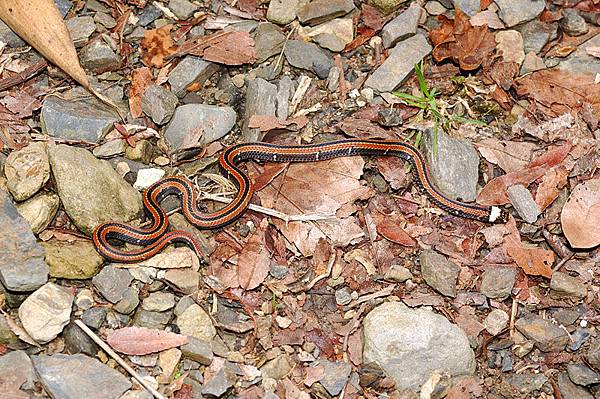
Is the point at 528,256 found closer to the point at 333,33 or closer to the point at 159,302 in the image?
the point at 333,33

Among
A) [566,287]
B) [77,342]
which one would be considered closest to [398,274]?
[566,287]

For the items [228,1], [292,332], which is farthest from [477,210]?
[228,1]

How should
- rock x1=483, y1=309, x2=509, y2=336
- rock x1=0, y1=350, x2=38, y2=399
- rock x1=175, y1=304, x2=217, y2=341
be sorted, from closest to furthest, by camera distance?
rock x1=0, y1=350, x2=38, y2=399, rock x1=175, y1=304, x2=217, y2=341, rock x1=483, y1=309, x2=509, y2=336

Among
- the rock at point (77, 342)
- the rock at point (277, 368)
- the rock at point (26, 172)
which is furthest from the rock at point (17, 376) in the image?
the rock at point (277, 368)

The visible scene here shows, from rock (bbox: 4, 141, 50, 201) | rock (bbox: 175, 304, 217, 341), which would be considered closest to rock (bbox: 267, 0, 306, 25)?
rock (bbox: 4, 141, 50, 201)

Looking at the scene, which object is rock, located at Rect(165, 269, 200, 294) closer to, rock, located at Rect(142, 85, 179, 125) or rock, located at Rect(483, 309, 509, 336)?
rock, located at Rect(142, 85, 179, 125)

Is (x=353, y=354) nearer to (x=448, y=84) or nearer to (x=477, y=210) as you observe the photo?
(x=477, y=210)
